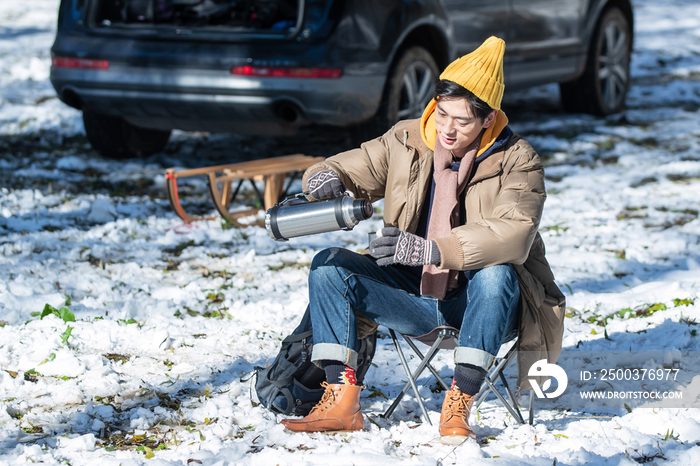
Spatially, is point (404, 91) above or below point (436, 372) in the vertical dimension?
above

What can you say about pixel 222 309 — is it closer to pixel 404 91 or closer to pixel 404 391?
pixel 404 391

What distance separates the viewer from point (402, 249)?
2383 millimetres

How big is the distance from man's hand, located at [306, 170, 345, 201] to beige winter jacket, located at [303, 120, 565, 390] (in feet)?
0.14

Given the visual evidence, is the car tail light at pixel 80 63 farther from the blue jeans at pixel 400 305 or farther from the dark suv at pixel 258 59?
the blue jeans at pixel 400 305

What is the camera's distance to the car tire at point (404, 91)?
545cm

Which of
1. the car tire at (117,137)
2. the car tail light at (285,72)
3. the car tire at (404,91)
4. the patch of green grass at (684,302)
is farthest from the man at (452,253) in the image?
the car tire at (117,137)

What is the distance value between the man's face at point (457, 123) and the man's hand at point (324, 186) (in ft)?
1.22

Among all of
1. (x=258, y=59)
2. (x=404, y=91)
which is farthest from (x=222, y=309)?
(x=404, y=91)

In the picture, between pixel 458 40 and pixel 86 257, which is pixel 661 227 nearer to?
pixel 458 40

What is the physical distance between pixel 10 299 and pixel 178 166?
2.84 metres

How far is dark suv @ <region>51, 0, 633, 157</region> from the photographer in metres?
5.06

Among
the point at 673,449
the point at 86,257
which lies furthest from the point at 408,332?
the point at 86,257

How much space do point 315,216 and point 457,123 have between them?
549 mm

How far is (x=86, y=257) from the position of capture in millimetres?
4379
